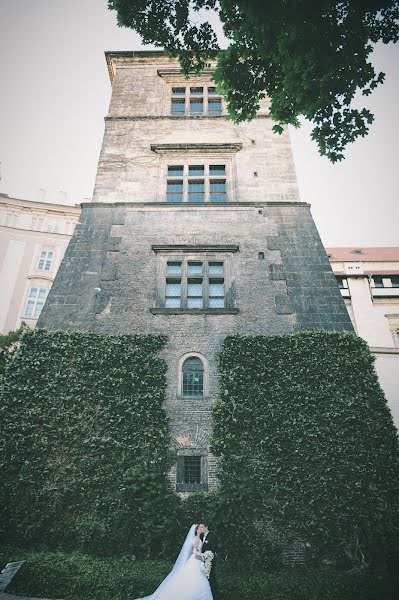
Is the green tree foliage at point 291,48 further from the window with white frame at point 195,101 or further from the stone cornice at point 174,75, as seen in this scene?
the stone cornice at point 174,75

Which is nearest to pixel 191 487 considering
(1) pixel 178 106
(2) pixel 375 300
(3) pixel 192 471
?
(3) pixel 192 471

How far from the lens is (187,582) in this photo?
665 centimetres

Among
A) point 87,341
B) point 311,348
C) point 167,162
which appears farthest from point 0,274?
point 311,348

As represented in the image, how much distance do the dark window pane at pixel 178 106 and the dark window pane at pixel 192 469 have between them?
1555cm

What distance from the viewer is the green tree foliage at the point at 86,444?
912cm

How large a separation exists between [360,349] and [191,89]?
596 inches

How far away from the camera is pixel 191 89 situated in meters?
18.7

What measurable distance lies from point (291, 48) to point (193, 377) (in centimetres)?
887

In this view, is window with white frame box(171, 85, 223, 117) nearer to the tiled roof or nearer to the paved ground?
the tiled roof

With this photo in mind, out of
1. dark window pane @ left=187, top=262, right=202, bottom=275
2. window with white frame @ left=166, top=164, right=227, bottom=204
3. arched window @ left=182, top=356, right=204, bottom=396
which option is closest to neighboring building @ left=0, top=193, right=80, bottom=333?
window with white frame @ left=166, top=164, right=227, bottom=204

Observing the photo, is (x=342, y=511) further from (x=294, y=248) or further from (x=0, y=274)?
(x=0, y=274)

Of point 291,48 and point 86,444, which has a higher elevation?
point 291,48

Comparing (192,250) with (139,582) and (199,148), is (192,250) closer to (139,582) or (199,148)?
(199,148)

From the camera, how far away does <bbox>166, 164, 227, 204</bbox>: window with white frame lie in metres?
15.6
